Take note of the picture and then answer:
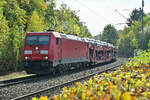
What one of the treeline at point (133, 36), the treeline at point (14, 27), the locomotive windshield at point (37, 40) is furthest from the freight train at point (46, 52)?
the treeline at point (133, 36)

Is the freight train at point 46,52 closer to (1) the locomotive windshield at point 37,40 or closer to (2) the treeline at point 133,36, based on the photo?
(1) the locomotive windshield at point 37,40

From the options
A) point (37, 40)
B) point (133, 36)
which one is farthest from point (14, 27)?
point (133, 36)

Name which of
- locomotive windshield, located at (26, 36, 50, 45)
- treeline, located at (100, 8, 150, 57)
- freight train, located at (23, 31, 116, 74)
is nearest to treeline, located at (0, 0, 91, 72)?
locomotive windshield, located at (26, 36, 50, 45)

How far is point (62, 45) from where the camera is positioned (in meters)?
19.3

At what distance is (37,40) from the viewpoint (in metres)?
18.1

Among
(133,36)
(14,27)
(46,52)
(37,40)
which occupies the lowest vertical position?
(46,52)

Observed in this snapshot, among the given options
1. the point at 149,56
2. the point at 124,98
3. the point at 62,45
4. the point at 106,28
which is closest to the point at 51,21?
the point at 62,45

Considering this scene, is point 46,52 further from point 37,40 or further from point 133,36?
point 133,36

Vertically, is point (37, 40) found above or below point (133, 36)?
below

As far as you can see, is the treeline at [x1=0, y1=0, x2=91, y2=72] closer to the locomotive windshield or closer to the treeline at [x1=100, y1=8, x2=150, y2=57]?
the locomotive windshield

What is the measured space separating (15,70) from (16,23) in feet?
17.5

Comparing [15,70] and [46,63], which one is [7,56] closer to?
[15,70]

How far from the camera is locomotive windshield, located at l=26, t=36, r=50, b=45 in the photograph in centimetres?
1780

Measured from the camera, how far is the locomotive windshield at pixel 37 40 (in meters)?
17.8
